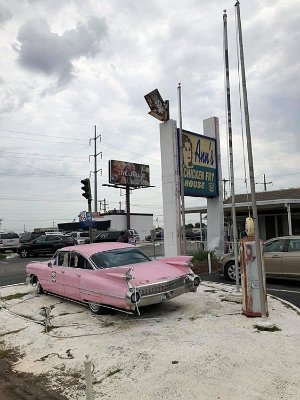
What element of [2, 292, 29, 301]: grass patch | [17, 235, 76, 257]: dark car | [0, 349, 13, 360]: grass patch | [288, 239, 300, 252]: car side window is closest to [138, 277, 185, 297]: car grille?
[0, 349, 13, 360]: grass patch

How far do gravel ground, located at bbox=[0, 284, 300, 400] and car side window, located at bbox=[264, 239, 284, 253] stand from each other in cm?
351

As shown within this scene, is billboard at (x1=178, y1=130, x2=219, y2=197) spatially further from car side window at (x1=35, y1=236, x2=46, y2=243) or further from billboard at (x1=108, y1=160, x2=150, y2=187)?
billboard at (x1=108, y1=160, x2=150, y2=187)

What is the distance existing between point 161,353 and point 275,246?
751 centimetres

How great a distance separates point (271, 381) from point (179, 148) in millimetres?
11612

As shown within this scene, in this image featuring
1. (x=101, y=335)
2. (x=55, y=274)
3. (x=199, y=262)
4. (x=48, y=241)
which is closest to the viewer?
(x=101, y=335)

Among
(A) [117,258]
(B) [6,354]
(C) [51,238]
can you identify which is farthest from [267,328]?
(C) [51,238]

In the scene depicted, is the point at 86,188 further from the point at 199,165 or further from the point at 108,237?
the point at 108,237

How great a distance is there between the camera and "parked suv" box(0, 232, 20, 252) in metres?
34.2

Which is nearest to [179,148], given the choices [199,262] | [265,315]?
[199,262]

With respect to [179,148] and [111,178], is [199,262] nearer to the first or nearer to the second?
[179,148]

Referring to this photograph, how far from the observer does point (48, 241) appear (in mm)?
30234

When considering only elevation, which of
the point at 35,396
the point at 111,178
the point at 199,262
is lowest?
the point at 35,396

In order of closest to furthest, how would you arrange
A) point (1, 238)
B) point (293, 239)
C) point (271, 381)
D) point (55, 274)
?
point (271, 381)
point (55, 274)
point (293, 239)
point (1, 238)

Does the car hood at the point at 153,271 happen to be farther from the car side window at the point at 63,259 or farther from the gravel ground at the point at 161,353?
the car side window at the point at 63,259
